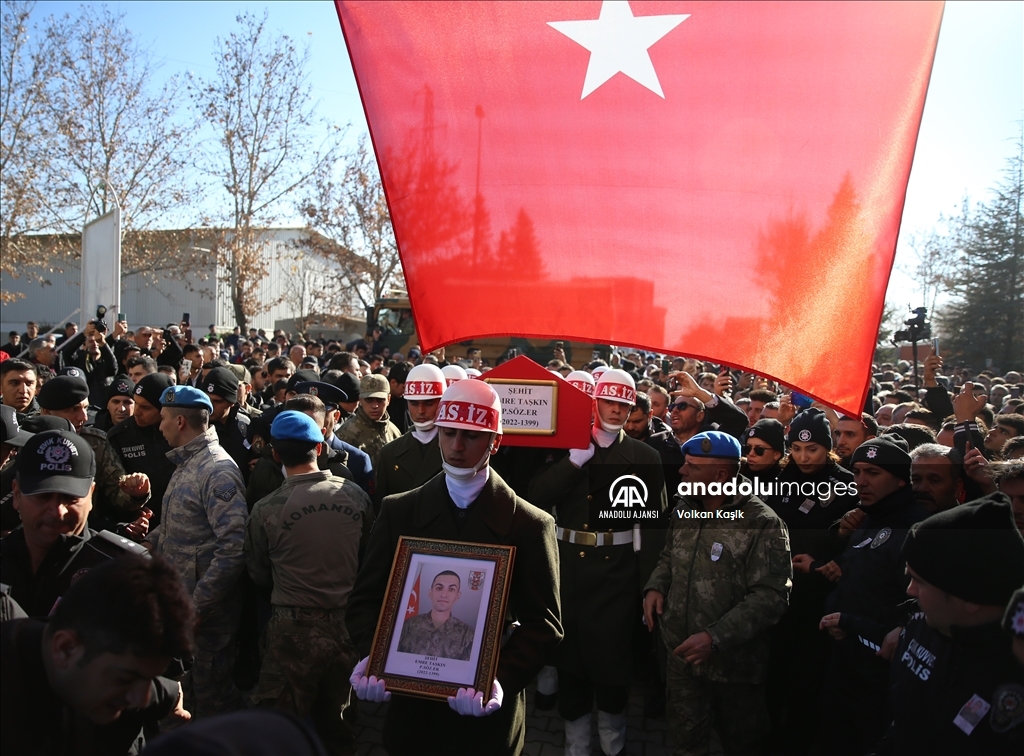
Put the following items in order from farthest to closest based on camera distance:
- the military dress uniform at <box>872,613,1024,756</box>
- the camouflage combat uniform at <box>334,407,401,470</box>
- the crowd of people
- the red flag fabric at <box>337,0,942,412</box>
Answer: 1. the camouflage combat uniform at <box>334,407,401,470</box>
2. the red flag fabric at <box>337,0,942,412</box>
3. the military dress uniform at <box>872,613,1024,756</box>
4. the crowd of people

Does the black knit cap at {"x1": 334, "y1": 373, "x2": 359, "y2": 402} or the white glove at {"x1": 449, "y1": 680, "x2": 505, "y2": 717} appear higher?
the black knit cap at {"x1": 334, "y1": 373, "x2": 359, "y2": 402}

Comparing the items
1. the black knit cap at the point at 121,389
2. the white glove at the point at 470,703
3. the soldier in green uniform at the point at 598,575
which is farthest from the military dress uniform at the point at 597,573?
the black knit cap at the point at 121,389

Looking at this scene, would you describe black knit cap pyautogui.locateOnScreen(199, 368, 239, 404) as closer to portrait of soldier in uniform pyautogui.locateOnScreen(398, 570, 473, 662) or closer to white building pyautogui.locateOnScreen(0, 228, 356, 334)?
portrait of soldier in uniform pyautogui.locateOnScreen(398, 570, 473, 662)

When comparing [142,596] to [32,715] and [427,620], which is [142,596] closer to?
[32,715]

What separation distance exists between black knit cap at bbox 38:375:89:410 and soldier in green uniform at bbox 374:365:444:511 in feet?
6.94

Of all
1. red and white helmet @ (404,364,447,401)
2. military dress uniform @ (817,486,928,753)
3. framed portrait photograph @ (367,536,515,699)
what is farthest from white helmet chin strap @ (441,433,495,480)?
red and white helmet @ (404,364,447,401)

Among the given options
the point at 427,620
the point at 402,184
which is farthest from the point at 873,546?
the point at 402,184

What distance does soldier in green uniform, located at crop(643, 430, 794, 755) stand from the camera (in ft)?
13.3

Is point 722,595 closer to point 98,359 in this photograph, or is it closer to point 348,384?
point 348,384

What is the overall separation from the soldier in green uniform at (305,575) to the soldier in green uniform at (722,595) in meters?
1.80

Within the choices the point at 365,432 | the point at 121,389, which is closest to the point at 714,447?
the point at 365,432

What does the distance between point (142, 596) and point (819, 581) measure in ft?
13.1

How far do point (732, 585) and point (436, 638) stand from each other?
204cm

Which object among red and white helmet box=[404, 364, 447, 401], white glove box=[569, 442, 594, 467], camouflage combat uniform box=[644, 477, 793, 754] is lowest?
camouflage combat uniform box=[644, 477, 793, 754]
